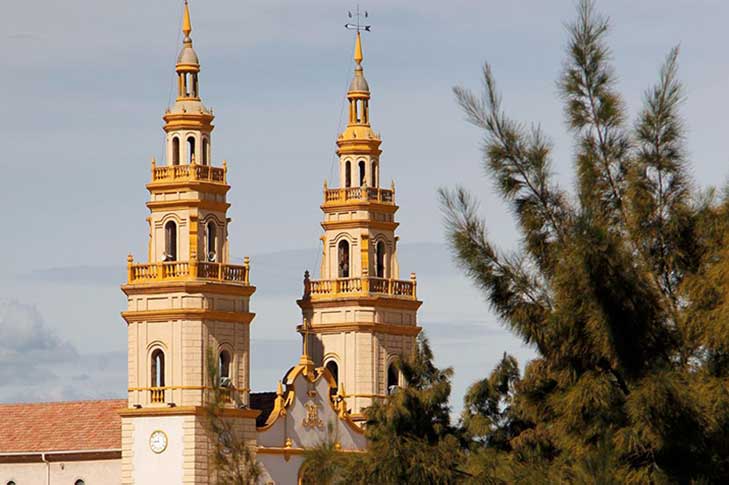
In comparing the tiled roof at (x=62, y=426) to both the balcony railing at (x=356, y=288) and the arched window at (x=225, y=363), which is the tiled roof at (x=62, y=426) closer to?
the arched window at (x=225, y=363)

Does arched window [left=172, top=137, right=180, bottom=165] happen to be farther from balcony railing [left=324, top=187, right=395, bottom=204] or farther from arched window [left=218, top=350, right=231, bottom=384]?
balcony railing [left=324, top=187, right=395, bottom=204]

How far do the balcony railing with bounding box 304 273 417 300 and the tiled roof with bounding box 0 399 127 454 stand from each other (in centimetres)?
877

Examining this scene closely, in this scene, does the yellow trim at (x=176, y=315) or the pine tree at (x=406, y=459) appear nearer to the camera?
the pine tree at (x=406, y=459)

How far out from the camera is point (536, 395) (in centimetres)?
3844

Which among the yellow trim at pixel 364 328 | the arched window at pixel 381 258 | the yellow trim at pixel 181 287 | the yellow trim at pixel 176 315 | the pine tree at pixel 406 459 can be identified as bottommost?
the pine tree at pixel 406 459

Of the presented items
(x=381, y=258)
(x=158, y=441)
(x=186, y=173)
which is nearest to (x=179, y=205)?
(x=186, y=173)

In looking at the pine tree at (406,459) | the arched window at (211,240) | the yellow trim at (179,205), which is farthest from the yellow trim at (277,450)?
the pine tree at (406,459)

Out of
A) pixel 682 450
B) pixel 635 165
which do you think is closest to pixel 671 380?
pixel 682 450

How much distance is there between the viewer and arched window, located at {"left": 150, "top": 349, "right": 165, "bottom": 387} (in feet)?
249

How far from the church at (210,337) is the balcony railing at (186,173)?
0.15 ft

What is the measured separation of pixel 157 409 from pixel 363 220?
521 inches

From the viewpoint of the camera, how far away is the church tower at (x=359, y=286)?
84.1 metres

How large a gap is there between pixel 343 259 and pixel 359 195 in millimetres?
2496

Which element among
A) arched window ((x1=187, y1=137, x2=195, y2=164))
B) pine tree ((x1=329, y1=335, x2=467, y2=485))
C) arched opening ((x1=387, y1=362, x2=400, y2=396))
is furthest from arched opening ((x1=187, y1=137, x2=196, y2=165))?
pine tree ((x1=329, y1=335, x2=467, y2=485))
